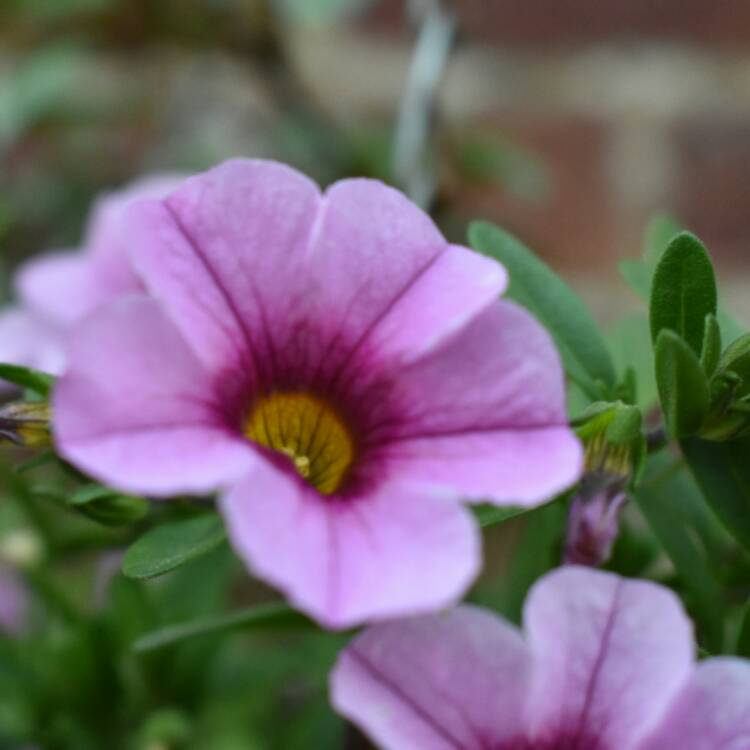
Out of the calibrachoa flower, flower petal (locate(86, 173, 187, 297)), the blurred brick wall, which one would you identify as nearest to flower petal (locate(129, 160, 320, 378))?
the calibrachoa flower

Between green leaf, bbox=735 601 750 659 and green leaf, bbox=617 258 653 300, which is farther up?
green leaf, bbox=617 258 653 300

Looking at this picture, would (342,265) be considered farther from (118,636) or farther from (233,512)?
(118,636)

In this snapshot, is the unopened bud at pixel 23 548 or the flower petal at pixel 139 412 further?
the unopened bud at pixel 23 548

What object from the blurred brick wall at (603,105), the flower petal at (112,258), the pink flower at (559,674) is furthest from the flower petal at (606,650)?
the blurred brick wall at (603,105)

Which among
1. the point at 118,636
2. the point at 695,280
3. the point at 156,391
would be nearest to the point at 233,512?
the point at 156,391

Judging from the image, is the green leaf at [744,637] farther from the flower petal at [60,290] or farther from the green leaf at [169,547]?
the flower petal at [60,290]

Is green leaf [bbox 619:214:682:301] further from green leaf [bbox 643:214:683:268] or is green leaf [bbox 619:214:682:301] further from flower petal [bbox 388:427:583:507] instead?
flower petal [bbox 388:427:583:507]
